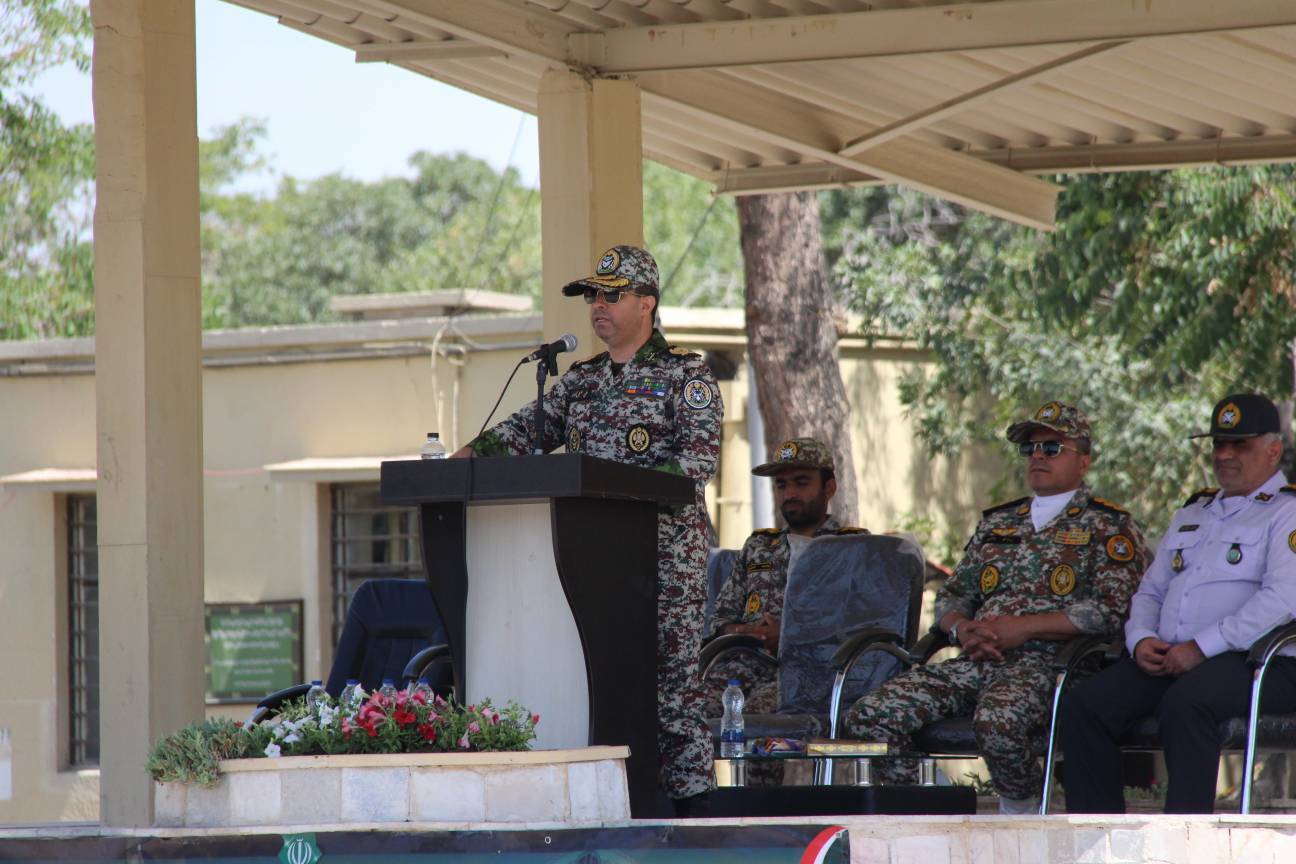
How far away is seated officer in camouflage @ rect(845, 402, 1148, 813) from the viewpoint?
19.1 feet

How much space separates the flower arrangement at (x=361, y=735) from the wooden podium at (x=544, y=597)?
200mm

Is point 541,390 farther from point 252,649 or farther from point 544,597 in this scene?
point 252,649

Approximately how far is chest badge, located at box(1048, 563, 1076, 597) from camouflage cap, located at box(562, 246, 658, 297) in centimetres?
201

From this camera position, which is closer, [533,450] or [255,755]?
[255,755]

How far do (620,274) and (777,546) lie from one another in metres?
2.80

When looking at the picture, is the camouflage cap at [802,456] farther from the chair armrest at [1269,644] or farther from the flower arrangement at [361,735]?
the flower arrangement at [361,735]

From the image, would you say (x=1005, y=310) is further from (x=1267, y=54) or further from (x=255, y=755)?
(x=255, y=755)

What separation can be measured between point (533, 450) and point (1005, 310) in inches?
435

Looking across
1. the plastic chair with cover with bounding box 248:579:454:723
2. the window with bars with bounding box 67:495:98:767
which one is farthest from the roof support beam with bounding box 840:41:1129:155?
the window with bars with bounding box 67:495:98:767

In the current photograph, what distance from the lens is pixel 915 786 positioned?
5.51 metres

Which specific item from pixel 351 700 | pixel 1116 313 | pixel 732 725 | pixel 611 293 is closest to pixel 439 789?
pixel 351 700

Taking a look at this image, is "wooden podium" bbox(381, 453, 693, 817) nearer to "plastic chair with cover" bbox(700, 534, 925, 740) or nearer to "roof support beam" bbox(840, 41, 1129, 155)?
"plastic chair with cover" bbox(700, 534, 925, 740)

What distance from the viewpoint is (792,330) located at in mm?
Answer: 11594

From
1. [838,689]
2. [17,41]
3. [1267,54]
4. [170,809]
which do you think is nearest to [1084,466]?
[838,689]
